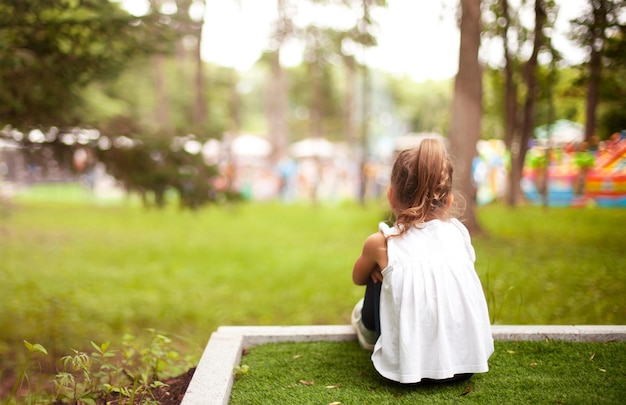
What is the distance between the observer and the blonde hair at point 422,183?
2912mm

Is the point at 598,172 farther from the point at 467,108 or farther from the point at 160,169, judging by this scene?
the point at 160,169

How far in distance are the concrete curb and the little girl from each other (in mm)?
766

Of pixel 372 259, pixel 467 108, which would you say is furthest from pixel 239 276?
pixel 372 259

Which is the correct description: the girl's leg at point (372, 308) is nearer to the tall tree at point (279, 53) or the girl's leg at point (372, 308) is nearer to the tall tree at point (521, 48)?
the tall tree at point (521, 48)

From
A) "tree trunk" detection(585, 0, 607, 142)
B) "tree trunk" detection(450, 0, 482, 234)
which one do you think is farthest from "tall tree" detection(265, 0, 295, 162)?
"tree trunk" detection(585, 0, 607, 142)

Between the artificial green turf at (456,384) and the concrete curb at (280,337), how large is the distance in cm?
8

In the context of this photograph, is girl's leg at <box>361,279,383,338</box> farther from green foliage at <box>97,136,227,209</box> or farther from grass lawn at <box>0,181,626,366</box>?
green foliage at <box>97,136,227,209</box>

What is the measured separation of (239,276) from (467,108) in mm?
5091

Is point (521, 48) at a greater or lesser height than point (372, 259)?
greater

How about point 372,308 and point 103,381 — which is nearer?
point 372,308

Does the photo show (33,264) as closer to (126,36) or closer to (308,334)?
(126,36)

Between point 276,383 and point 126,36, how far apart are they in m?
3.90

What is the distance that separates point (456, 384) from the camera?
2984 mm

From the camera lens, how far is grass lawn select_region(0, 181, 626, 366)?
5934 millimetres
